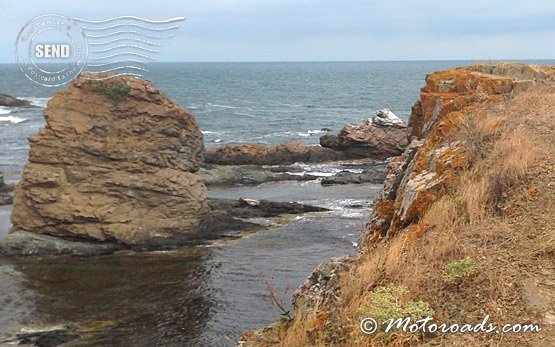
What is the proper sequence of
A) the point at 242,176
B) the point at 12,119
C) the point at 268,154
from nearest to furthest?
the point at 242,176, the point at 268,154, the point at 12,119

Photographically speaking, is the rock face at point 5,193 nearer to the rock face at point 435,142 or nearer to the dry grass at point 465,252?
the rock face at point 435,142

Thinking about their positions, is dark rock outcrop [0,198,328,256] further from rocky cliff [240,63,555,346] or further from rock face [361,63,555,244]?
rocky cliff [240,63,555,346]

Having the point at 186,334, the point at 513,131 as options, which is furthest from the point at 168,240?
the point at 513,131

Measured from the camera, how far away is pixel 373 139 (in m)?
49.3

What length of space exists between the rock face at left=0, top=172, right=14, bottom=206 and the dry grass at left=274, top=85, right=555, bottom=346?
97.8 ft

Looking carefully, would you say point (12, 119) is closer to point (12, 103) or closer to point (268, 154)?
point (12, 103)

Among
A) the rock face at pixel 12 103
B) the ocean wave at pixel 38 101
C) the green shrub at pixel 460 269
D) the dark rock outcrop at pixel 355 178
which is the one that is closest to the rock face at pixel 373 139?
the dark rock outcrop at pixel 355 178

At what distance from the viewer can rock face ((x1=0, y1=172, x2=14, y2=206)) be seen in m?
32.5

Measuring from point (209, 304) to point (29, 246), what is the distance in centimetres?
1006

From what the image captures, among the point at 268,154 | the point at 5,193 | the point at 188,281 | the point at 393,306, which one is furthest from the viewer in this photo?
the point at 268,154

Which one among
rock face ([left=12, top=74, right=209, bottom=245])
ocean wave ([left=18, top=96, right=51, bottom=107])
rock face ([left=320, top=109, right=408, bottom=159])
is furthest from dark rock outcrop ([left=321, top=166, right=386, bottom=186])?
ocean wave ([left=18, top=96, right=51, bottom=107])

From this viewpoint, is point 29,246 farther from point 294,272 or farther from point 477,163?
point 477,163

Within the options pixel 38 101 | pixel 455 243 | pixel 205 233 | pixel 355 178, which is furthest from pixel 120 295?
pixel 38 101

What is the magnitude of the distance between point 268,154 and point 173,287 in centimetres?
2815
